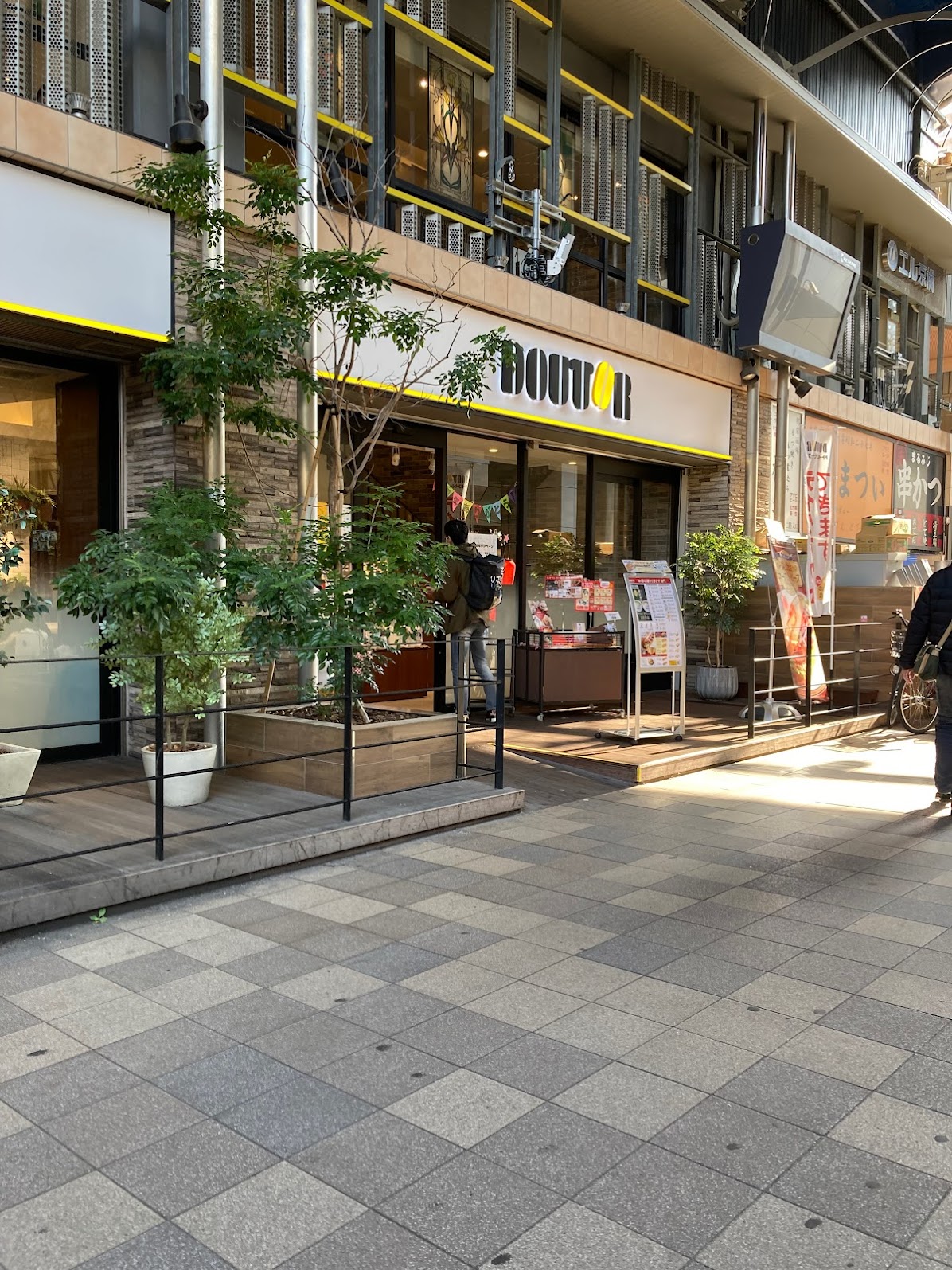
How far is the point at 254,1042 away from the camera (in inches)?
145

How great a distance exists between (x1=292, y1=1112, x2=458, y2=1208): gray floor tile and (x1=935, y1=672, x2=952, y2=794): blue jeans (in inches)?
224

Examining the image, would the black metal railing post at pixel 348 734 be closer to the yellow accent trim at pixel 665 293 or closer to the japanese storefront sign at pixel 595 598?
the japanese storefront sign at pixel 595 598

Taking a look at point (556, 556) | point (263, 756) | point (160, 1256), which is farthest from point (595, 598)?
point (160, 1256)

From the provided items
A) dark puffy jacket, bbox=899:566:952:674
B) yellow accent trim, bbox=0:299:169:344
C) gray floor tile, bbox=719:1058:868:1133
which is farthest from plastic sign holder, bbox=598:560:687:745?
gray floor tile, bbox=719:1058:868:1133

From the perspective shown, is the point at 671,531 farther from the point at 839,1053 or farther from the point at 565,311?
the point at 839,1053

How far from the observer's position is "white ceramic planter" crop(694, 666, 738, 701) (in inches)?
528

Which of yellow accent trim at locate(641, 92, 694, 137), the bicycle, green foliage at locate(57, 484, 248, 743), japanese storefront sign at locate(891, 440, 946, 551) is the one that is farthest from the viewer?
japanese storefront sign at locate(891, 440, 946, 551)

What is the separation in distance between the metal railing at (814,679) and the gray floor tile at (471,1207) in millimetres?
6996

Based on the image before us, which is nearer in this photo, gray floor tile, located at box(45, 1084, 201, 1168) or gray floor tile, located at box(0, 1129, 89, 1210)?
gray floor tile, located at box(0, 1129, 89, 1210)

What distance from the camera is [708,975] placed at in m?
4.36

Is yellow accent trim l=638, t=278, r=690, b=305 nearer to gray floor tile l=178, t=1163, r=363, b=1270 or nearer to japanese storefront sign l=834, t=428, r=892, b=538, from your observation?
japanese storefront sign l=834, t=428, r=892, b=538

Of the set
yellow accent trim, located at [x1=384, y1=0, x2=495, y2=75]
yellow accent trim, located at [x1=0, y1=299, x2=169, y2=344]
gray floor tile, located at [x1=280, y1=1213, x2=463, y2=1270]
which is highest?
yellow accent trim, located at [x1=384, y1=0, x2=495, y2=75]

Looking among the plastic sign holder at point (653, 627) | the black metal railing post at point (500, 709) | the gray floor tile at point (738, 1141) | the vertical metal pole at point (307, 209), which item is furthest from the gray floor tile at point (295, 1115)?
the plastic sign holder at point (653, 627)

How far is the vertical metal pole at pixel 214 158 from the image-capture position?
25.1 ft
